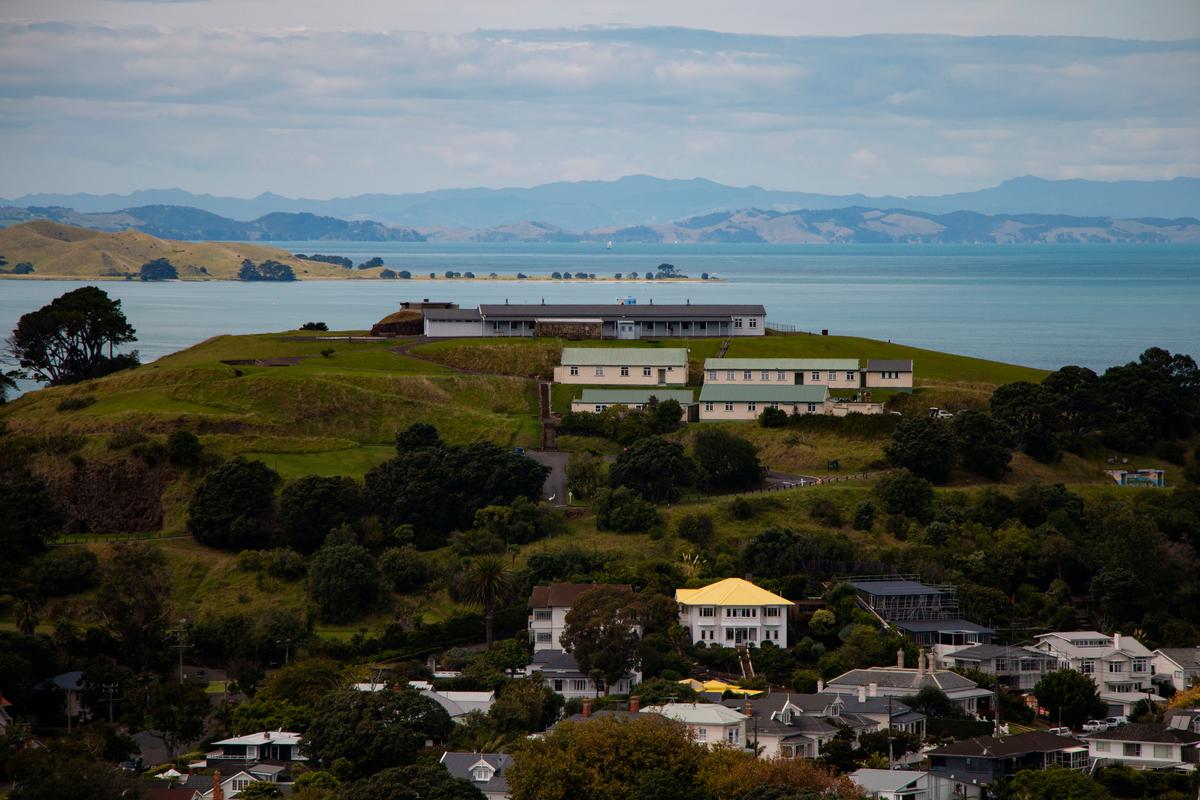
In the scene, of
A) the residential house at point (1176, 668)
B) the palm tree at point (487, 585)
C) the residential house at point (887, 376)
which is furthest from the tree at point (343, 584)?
the residential house at point (887, 376)

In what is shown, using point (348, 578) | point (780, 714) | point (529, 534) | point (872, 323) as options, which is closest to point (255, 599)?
point (348, 578)

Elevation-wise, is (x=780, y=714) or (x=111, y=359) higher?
(x=111, y=359)

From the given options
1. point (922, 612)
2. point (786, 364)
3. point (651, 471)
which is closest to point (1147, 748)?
point (922, 612)

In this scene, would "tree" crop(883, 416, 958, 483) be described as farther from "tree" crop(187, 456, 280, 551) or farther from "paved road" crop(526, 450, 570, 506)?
"tree" crop(187, 456, 280, 551)

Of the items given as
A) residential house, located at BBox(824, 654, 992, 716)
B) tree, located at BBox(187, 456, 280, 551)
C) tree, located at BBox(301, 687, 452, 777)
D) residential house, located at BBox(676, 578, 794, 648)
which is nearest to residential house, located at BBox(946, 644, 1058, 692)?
residential house, located at BBox(824, 654, 992, 716)

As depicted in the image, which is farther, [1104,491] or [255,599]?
[1104,491]

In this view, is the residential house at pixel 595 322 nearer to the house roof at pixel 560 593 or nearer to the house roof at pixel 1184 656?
the house roof at pixel 560 593

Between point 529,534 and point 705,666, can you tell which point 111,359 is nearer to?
point 529,534
